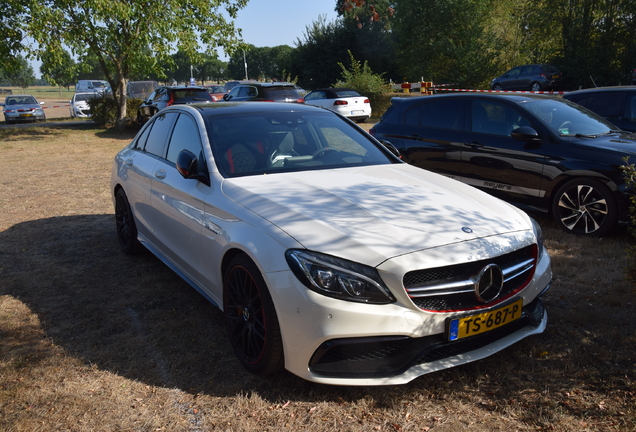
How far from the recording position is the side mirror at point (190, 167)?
153 inches

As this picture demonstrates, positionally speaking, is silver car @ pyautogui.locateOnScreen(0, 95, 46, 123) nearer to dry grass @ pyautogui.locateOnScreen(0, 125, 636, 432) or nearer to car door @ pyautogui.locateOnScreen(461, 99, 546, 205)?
dry grass @ pyautogui.locateOnScreen(0, 125, 636, 432)

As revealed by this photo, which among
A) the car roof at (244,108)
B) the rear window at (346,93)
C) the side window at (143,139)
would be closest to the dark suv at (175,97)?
the rear window at (346,93)

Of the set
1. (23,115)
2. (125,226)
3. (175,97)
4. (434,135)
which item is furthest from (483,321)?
(23,115)

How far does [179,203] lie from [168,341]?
3.35ft

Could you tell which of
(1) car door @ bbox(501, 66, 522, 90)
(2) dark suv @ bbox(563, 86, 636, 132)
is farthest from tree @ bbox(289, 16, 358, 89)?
(2) dark suv @ bbox(563, 86, 636, 132)

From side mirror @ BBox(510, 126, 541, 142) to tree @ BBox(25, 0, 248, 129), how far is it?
14.8 metres

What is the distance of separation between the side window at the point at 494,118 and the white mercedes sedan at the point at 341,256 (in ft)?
9.32

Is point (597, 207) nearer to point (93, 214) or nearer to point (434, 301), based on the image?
point (434, 301)

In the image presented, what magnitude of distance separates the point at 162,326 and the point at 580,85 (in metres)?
28.3

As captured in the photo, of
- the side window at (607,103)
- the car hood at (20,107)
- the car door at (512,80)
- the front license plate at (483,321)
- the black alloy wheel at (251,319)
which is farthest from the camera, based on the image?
the car door at (512,80)

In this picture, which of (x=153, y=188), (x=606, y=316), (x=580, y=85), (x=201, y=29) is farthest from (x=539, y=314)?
(x=580, y=85)

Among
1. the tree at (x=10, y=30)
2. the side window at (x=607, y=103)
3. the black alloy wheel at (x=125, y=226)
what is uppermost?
the tree at (x=10, y=30)

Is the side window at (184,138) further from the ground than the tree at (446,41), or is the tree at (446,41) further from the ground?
the tree at (446,41)

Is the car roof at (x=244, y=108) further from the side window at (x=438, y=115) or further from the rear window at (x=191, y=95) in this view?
the rear window at (x=191, y=95)
